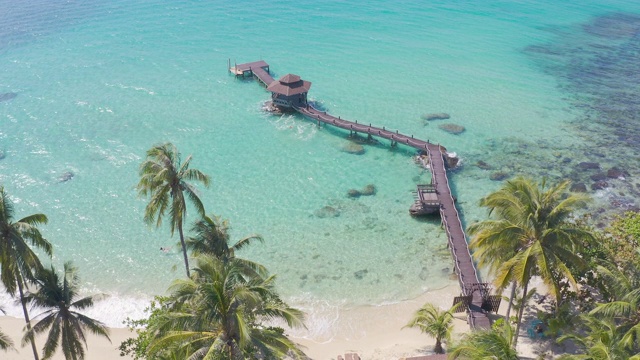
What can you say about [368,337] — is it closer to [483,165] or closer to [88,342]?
[88,342]

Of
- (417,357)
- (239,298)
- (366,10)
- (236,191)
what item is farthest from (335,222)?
(366,10)

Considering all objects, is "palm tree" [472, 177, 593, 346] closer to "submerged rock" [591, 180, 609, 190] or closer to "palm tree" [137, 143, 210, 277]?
"palm tree" [137, 143, 210, 277]

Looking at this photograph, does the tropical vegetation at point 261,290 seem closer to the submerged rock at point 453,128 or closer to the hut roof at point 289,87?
the submerged rock at point 453,128

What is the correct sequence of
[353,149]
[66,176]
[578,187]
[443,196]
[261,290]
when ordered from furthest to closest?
[353,149], [66,176], [578,187], [443,196], [261,290]

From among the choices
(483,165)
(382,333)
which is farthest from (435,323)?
(483,165)

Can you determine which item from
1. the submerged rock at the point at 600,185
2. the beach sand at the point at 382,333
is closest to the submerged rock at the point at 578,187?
the submerged rock at the point at 600,185
